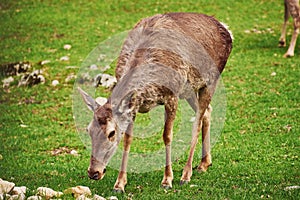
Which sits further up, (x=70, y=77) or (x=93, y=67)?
(x=93, y=67)

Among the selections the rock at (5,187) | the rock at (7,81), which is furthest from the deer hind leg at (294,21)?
the rock at (5,187)

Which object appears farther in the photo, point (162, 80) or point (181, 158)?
point (181, 158)

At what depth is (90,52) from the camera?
16734 millimetres

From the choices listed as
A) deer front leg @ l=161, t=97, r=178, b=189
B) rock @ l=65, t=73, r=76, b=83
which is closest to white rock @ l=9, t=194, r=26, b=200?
deer front leg @ l=161, t=97, r=178, b=189

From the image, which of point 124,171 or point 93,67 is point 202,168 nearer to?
point 124,171

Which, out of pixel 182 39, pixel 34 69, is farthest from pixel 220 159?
pixel 34 69

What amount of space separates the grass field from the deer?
2.32 ft

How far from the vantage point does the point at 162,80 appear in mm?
7516

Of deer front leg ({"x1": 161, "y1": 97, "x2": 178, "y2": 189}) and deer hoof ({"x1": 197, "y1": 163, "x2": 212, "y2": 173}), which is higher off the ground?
deer front leg ({"x1": 161, "y1": 97, "x2": 178, "y2": 189})

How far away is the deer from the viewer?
6.82m

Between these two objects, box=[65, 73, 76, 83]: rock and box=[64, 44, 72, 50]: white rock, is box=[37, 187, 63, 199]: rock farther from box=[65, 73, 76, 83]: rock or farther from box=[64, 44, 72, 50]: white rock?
box=[64, 44, 72, 50]: white rock

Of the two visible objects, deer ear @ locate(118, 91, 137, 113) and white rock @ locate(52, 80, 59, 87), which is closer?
deer ear @ locate(118, 91, 137, 113)

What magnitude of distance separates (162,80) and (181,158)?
8.19 ft

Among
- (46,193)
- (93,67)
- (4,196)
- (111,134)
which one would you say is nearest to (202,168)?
(111,134)
